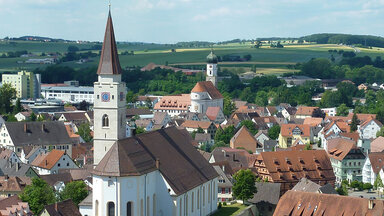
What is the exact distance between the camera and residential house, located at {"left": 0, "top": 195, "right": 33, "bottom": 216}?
202 ft

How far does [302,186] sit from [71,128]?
56.0 m

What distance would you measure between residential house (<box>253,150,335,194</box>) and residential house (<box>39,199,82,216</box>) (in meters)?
24.9

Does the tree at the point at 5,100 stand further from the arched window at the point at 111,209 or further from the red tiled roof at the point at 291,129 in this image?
the arched window at the point at 111,209

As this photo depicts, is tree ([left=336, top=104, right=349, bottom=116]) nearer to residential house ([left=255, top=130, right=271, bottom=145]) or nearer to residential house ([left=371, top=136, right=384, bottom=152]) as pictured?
residential house ([left=255, top=130, right=271, bottom=145])

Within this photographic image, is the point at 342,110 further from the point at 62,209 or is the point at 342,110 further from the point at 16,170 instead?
the point at 62,209

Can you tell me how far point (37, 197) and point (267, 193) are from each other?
20819 millimetres

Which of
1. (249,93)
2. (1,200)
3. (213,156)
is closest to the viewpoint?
(1,200)

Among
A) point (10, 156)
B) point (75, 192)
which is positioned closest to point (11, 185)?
point (75, 192)

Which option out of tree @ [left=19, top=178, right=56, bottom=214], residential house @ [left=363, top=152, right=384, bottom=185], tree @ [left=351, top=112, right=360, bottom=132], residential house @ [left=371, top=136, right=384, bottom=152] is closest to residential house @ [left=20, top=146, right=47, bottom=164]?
tree @ [left=19, top=178, right=56, bottom=214]

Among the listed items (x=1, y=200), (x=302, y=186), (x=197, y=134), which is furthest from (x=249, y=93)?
(x=1, y=200)

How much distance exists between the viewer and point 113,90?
194ft

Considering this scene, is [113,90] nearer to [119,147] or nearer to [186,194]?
[119,147]

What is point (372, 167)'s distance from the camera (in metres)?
88.8

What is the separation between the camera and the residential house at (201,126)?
12812 centimetres
